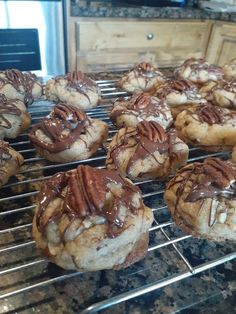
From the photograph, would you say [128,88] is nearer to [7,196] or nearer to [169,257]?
[7,196]

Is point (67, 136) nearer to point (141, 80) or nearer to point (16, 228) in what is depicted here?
point (16, 228)

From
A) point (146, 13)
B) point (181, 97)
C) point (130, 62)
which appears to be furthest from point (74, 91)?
point (146, 13)

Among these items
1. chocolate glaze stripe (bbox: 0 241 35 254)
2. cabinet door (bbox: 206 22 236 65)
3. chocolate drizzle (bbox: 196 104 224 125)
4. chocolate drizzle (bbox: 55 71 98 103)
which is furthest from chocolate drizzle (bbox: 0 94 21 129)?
cabinet door (bbox: 206 22 236 65)

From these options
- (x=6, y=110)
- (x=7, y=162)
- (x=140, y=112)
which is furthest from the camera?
(x=140, y=112)

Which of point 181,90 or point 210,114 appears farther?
point 181,90

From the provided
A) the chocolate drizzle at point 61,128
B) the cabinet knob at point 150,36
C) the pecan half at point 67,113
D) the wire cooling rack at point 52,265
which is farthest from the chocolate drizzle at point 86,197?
the cabinet knob at point 150,36

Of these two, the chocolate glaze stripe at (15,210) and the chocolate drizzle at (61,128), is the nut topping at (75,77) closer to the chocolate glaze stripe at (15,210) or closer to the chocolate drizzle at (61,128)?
the chocolate drizzle at (61,128)
